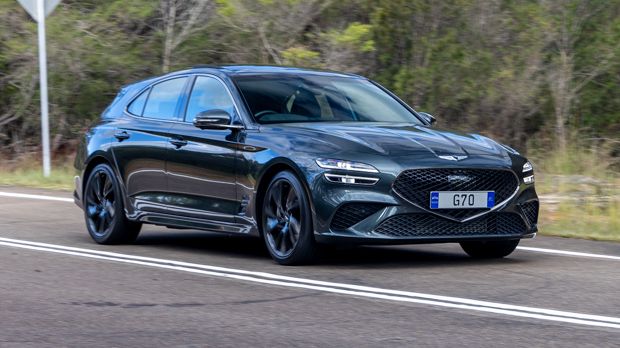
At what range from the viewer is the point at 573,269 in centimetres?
730

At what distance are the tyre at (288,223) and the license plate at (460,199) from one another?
883 mm

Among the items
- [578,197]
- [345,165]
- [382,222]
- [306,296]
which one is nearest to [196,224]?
[345,165]

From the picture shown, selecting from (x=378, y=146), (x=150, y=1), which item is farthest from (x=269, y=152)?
(x=150, y=1)

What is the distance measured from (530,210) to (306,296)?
219 cm

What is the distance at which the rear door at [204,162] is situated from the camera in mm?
7840

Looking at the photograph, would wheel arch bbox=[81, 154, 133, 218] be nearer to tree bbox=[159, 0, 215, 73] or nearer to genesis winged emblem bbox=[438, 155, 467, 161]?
genesis winged emblem bbox=[438, 155, 467, 161]

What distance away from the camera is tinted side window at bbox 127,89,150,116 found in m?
9.23

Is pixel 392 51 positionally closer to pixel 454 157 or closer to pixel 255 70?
pixel 255 70

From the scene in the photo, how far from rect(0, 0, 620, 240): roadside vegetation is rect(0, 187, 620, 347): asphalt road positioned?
7317 millimetres

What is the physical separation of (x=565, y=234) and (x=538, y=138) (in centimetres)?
768

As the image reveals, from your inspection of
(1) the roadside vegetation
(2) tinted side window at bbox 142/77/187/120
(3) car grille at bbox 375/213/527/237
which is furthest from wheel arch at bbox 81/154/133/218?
(1) the roadside vegetation

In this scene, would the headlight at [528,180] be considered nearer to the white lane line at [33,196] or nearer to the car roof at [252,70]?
the car roof at [252,70]

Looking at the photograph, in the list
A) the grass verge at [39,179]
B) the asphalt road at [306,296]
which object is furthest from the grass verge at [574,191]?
the asphalt road at [306,296]

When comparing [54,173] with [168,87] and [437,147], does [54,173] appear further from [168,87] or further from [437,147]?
[437,147]
